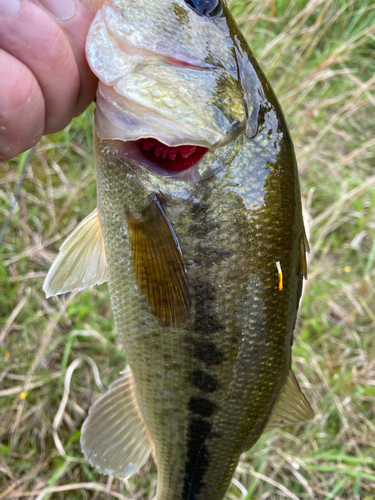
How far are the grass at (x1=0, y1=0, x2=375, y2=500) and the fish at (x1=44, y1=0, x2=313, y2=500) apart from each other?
1.05m

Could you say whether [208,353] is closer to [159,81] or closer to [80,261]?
[80,261]

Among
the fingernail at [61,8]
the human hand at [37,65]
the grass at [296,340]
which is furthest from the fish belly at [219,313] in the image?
the grass at [296,340]

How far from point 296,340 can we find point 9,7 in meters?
2.40

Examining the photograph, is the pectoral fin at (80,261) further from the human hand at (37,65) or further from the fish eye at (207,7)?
the fish eye at (207,7)

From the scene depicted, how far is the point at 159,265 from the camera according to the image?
1036mm

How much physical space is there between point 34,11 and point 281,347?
110 centimetres

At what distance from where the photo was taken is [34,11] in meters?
0.76

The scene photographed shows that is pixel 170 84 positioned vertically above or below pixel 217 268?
above

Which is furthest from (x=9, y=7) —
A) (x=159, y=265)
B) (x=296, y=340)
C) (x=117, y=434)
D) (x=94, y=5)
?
(x=296, y=340)

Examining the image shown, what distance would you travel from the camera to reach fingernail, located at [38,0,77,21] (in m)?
0.81

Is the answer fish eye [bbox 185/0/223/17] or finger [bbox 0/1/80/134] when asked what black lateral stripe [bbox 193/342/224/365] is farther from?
fish eye [bbox 185/0/223/17]

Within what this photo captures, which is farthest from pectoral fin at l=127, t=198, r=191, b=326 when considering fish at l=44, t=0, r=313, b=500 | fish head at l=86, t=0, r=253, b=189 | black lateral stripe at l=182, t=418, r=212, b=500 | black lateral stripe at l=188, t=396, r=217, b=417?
black lateral stripe at l=182, t=418, r=212, b=500

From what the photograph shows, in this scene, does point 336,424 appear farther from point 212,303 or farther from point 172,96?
point 172,96

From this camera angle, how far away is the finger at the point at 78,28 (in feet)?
2.68
